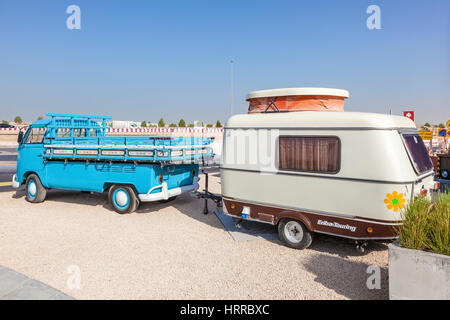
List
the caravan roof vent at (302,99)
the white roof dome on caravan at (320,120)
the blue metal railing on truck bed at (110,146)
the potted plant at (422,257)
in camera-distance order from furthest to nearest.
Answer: the blue metal railing on truck bed at (110,146) < the caravan roof vent at (302,99) < the white roof dome on caravan at (320,120) < the potted plant at (422,257)

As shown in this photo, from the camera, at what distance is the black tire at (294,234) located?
5.95m

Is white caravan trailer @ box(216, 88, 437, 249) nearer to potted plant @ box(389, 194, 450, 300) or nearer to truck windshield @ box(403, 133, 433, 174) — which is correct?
truck windshield @ box(403, 133, 433, 174)

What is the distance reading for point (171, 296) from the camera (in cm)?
432

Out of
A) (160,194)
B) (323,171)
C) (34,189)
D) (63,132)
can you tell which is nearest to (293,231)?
(323,171)

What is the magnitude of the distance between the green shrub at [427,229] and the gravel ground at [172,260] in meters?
0.99

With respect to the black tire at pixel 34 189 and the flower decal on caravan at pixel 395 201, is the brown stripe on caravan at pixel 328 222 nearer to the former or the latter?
the flower decal on caravan at pixel 395 201

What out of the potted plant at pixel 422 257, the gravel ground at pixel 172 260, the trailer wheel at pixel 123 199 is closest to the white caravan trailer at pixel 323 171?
the gravel ground at pixel 172 260

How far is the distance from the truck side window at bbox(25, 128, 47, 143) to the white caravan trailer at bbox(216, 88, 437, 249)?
20.3 feet

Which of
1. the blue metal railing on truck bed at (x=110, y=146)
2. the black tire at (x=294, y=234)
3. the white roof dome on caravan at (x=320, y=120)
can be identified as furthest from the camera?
the blue metal railing on truck bed at (x=110, y=146)

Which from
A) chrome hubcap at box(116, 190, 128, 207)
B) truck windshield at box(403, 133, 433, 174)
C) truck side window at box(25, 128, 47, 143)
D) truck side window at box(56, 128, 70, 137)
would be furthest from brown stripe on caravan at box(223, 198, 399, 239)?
truck side window at box(25, 128, 47, 143)

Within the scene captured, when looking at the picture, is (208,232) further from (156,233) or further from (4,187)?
(4,187)

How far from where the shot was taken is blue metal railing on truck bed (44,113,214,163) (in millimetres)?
7918

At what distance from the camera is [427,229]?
3867 millimetres
